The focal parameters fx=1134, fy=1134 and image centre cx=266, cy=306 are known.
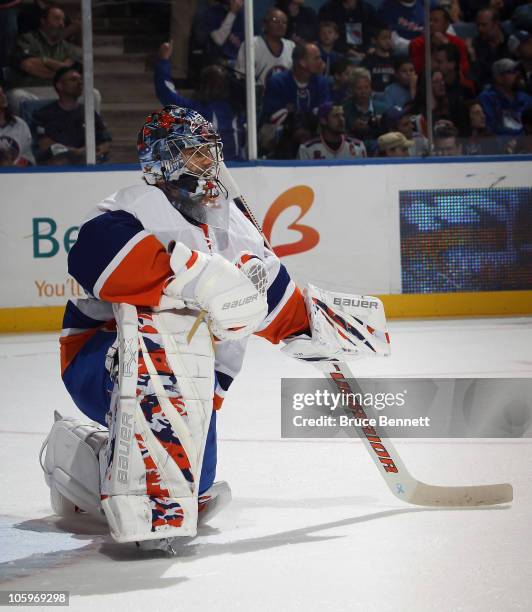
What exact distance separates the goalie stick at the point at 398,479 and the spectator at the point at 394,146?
13.6 feet

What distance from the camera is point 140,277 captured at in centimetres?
197

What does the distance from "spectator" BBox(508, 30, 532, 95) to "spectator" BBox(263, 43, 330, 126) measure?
3.98 feet

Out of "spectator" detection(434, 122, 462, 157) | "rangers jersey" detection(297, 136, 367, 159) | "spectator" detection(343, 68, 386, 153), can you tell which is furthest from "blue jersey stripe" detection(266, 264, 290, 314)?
"spectator" detection(434, 122, 462, 157)

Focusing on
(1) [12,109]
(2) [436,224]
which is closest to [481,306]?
(2) [436,224]

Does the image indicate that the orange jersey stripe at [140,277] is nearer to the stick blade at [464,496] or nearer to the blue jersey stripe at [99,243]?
the blue jersey stripe at [99,243]

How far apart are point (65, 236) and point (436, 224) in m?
2.08

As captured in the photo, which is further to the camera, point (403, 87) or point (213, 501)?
point (403, 87)

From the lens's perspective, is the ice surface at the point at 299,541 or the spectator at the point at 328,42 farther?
the spectator at the point at 328,42

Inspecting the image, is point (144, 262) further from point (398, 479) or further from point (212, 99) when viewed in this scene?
point (212, 99)

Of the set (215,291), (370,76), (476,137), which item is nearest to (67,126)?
(370,76)

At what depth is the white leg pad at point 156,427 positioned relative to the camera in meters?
1.94

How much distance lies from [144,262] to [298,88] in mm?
4717

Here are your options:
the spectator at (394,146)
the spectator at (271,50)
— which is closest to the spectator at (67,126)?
the spectator at (271,50)

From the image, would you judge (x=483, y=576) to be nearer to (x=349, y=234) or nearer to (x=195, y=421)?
(x=195, y=421)
